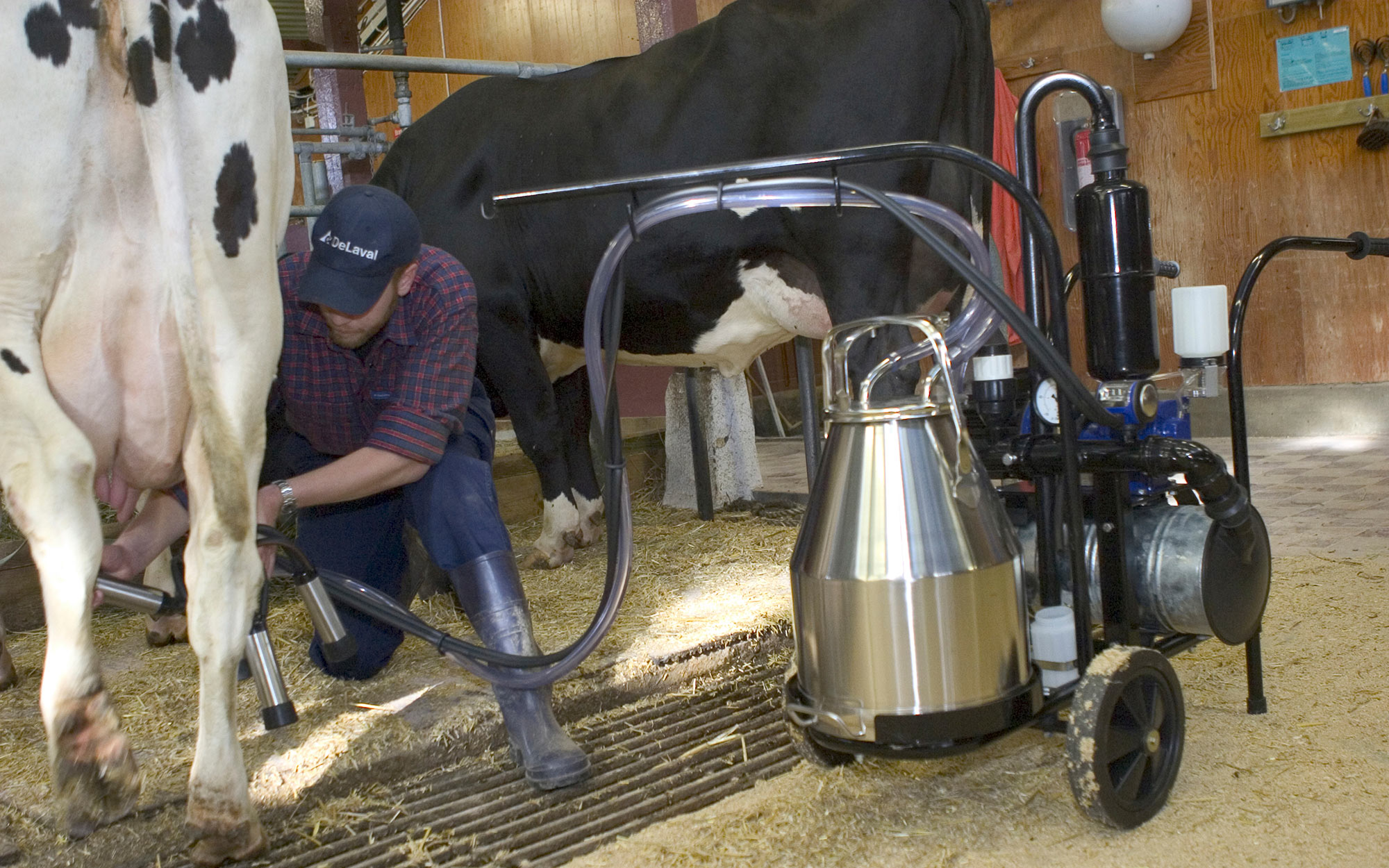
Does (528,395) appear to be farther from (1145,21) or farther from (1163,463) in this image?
(1145,21)

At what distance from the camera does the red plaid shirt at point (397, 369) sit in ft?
7.09

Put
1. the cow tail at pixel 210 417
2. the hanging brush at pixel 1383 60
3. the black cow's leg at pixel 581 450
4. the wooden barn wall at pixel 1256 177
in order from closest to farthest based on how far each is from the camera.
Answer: the cow tail at pixel 210 417, the black cow's leg at pixel 581 450, the hanging brush at pixel 1383 60, the wooden barn wall at pixel 1256 177

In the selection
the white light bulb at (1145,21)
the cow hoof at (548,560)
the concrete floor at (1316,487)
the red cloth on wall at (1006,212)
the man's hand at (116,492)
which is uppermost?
the white light bulb at (1145,21)

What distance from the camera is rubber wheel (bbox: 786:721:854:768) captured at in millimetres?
1876

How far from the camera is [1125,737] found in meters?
1.73

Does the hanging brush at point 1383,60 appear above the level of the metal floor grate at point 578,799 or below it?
above

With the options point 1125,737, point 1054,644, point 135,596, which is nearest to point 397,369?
point 135,596

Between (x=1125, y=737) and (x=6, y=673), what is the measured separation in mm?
2326

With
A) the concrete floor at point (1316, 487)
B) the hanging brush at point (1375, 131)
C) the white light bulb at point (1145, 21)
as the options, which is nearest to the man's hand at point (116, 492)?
the concrete floor at point (1316, 487)

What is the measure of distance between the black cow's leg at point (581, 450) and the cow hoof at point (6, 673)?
1.76 m

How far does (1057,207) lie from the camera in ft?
21.5

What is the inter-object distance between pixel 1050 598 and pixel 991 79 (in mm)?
1798

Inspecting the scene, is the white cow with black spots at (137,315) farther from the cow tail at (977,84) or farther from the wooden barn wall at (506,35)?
the wooden barn wall at (506,35)

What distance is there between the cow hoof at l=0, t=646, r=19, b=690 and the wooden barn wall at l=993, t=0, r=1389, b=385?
15.4 feet
